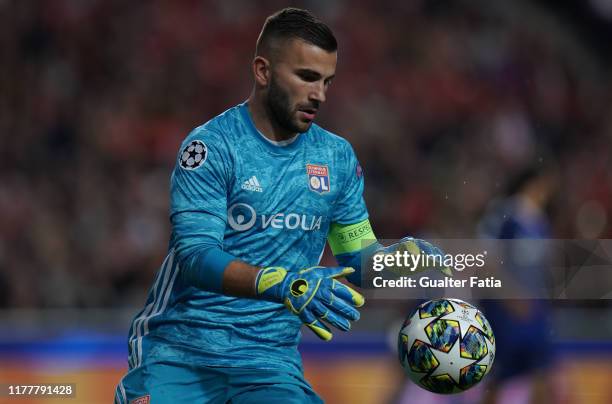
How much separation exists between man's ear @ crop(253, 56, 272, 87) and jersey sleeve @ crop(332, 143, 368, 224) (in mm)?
476

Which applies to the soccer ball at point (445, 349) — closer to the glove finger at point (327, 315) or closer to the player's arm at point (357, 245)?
the player's arm at point (357, 245)

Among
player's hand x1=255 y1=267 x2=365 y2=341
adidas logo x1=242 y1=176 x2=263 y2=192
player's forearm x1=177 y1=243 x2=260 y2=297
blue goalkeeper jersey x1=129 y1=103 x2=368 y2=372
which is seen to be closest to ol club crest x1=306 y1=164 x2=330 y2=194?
blue goalkeeper jersey x1=129 y1=103 x2=368 y2=372

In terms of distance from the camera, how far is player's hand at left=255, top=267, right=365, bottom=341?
353 centimetres

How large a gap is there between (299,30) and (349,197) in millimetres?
763

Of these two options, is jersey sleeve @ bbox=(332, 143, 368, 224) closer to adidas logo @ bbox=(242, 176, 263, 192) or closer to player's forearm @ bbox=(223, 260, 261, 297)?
adidas logo @ bbox=(242, 176, 263, 192)

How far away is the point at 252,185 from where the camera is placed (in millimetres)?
4121

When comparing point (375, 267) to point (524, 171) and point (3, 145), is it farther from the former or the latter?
point (3, 145)

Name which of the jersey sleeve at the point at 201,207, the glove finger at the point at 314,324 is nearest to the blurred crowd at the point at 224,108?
the jersey sleeve at the point at 201,207

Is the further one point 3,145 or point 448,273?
point 3,145

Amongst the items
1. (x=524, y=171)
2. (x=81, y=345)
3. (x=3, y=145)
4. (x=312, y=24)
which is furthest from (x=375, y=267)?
(x=3, y=145)

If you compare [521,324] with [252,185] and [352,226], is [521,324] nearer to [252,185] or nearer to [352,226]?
[352,226]

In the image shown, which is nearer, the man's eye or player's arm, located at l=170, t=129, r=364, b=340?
player's arm, located at l=170, t=129, r=364, b=340

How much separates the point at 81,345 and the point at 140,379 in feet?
20.7

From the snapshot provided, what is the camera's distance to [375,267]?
14.3ft
